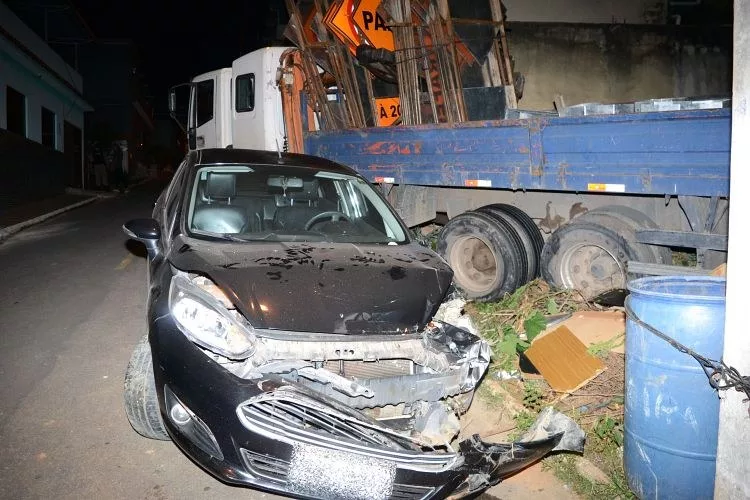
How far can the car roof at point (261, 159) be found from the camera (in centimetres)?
459

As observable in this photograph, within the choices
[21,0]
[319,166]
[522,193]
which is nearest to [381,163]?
[522,193]

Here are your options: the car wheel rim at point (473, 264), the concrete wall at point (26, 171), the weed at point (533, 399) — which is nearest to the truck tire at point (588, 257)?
the car wheel rim at point (473, 264)

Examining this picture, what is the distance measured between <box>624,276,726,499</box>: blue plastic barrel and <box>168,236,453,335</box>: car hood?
1154mm

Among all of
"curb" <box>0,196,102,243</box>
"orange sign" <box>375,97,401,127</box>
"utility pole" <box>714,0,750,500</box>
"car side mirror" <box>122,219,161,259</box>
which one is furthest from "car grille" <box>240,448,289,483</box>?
"curb" <box>0,196,102,243</box>

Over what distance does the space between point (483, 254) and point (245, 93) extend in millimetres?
5840

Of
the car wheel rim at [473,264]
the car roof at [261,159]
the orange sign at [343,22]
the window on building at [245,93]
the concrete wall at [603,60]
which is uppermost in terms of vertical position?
the concrete wall at [603,60]

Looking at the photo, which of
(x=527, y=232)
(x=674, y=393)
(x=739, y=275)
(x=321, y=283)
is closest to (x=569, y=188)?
(x=527, y=232)

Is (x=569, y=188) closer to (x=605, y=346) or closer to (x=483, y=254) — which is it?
(x=483, y=254)

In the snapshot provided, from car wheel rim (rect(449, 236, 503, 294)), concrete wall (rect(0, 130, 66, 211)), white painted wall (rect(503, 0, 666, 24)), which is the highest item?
white painted wall (rect(503, 0, 666, 24))

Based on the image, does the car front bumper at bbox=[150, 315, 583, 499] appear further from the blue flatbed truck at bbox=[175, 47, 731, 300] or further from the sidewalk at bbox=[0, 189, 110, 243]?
the sidewalk at bbox=[0, 189, 110, 243]

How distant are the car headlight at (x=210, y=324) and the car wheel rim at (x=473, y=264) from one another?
400 centimetres

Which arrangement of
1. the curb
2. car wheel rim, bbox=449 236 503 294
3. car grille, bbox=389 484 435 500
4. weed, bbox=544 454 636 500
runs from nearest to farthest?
1. car grille, bbox=389 484 435 500
2. weed, bbox=544 454 636 500
3. car wheel rim, bbox=449 236 503 294
4. the curb

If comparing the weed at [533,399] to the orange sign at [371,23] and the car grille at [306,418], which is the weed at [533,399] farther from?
the orange sign at [371,23]

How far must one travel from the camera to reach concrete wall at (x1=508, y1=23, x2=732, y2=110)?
1344 cm
